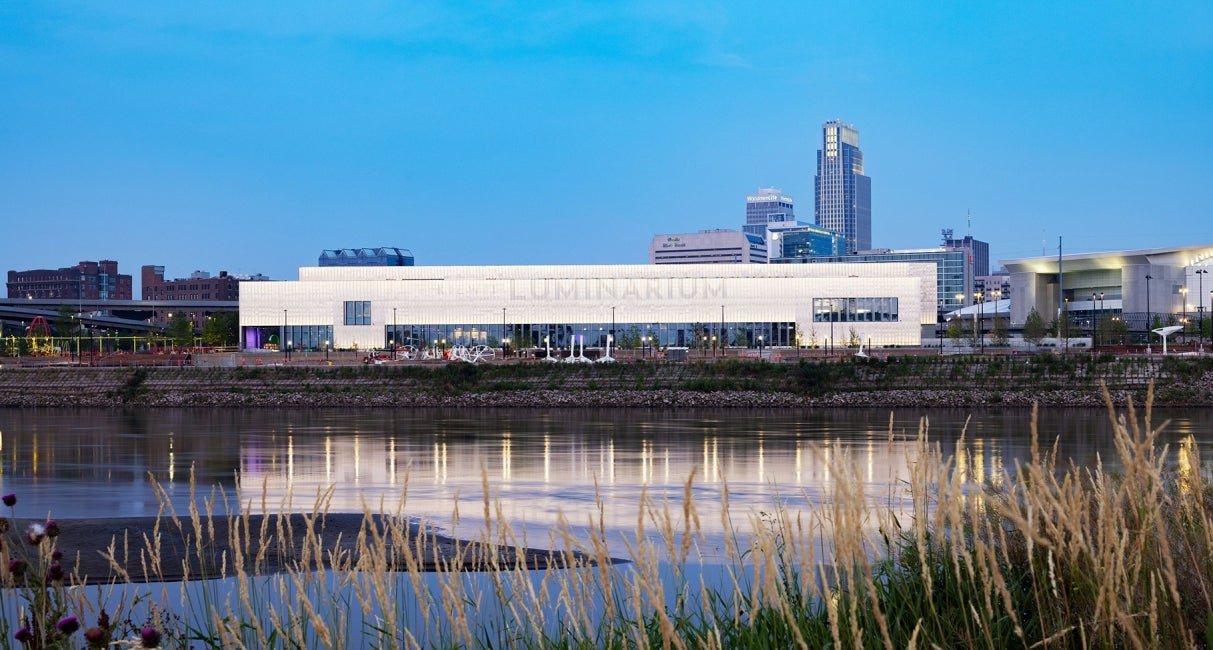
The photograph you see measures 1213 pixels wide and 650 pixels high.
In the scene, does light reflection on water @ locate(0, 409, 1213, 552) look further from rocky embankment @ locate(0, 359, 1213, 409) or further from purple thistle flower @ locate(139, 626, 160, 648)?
rocky embankment @ locate(0, 359, 1213, 409)

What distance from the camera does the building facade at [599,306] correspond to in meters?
99.6

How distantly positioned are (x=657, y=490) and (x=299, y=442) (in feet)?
58.5

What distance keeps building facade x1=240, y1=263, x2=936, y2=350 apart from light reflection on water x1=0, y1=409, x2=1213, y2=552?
4800 cm

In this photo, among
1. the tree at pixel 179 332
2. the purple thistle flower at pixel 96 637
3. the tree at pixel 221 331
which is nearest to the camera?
the purple thistle flower at pixel 96 637

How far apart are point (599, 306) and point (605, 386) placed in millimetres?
41686

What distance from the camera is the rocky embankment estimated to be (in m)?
55.3

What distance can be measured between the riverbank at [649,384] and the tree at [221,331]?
180 ft

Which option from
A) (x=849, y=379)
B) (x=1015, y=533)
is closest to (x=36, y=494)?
(x=1015, y=533)

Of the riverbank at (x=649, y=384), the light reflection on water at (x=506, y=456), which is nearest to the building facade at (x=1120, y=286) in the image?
the riverbank at (x=649, y=384)

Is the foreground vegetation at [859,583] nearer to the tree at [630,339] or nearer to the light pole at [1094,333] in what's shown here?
the light pole at [1094,333]

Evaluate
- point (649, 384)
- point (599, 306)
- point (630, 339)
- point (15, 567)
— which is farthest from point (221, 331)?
point (15, 567)

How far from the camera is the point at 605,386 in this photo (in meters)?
60.7

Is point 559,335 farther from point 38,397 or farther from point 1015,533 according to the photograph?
point 1015,533

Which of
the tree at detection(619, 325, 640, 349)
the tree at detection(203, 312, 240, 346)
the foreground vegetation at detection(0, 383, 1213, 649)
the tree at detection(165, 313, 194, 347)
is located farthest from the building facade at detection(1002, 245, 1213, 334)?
the foreground vegetation at detection(0, 383, 1213, 649)
